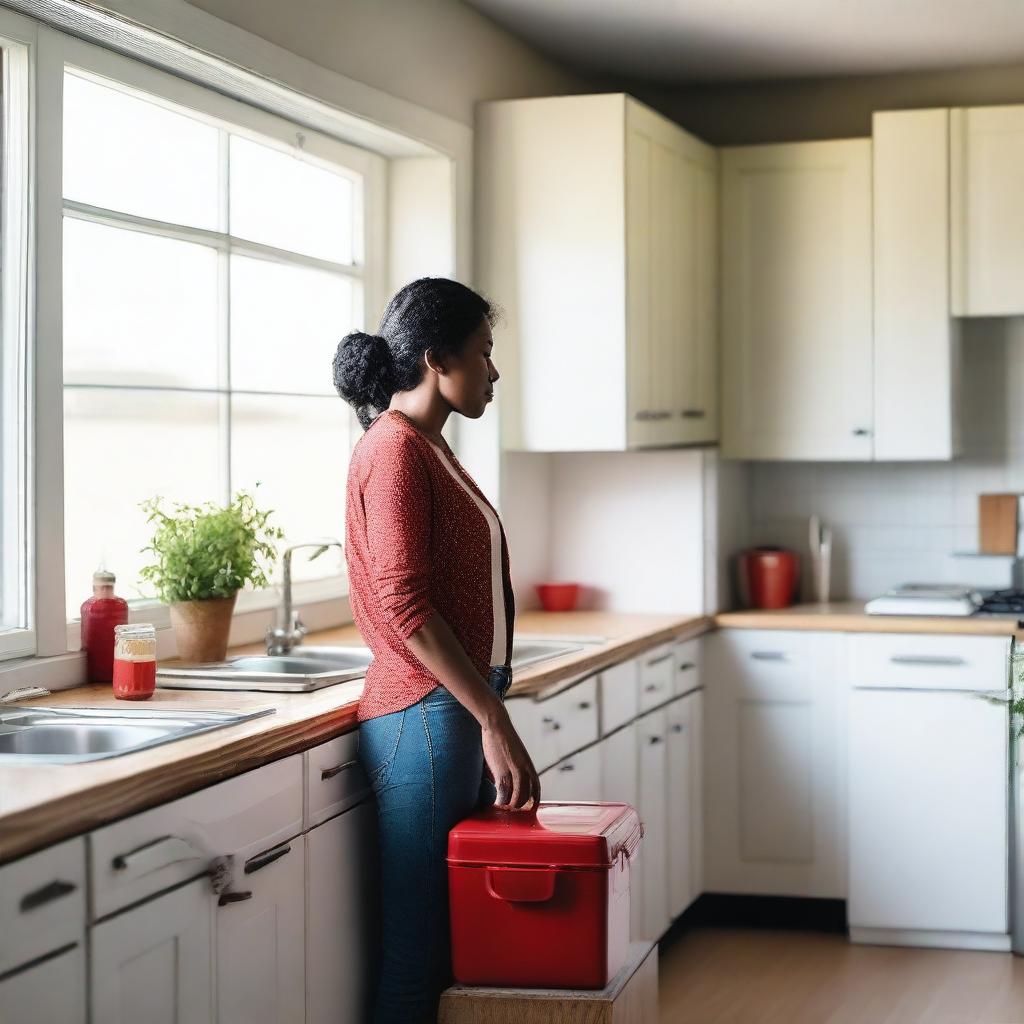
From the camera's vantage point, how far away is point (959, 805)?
4109 millimetres

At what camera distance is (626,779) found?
372 centimetres

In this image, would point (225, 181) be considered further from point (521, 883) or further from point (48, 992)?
point (48, 992)

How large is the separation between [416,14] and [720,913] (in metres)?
2.62

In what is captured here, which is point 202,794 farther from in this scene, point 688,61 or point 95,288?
point 688,61

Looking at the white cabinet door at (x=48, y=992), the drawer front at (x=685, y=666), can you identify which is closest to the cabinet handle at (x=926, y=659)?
the drawer front at (x=685, y=666)

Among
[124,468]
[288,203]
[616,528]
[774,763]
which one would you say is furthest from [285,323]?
[774,763]

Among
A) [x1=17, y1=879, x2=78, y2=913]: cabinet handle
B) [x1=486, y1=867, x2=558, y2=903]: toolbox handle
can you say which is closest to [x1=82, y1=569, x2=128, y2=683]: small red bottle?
[x1=486, y1=867, x2=558, y2=903]: toolbox handle

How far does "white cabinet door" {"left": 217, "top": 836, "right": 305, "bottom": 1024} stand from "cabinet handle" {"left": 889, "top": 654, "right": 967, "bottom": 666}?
2.25 m

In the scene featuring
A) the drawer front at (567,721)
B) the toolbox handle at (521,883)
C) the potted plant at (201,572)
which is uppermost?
the potted plant at (201,572)

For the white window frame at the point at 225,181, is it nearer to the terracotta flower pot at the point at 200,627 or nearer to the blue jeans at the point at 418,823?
the terracotta flower pot at the point at 200,627

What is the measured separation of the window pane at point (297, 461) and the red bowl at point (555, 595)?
0.81 metres

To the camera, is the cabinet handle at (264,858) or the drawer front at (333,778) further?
the drawer front at (333,778)

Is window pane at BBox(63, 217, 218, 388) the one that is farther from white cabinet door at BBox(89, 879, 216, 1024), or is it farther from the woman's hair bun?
white cabinet door at BBox(89, 879, 216, 1024)

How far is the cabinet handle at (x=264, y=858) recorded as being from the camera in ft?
7.22
